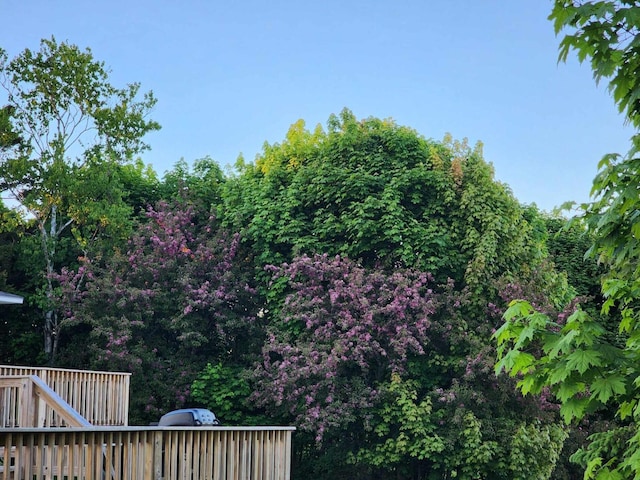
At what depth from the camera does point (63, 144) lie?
2103cm

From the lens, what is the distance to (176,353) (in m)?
20.7

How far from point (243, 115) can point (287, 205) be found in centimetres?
758

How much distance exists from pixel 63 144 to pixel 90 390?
9.37 m

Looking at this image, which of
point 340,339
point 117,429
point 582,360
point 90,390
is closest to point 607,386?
point 582,360

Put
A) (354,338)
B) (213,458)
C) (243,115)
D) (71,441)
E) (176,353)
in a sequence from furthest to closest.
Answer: (243,115)
(176,353)
(354,338)
(213,458)
(71,441)

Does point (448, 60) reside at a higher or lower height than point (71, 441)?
higher

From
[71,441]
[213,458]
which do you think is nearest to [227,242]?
[213,458]

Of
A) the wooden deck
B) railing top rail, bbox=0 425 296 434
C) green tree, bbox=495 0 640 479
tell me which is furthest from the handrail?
green tree, bbox=495 0 640 479

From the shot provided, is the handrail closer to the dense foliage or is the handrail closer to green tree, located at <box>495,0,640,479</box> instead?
green tree, located at <box>495,0,640,479</box>

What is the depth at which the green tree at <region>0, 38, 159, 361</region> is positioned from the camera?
20.5 meters

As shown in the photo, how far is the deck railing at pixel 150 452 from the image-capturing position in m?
6.64

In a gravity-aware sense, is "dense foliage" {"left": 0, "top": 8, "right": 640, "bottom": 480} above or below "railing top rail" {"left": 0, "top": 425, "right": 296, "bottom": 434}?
above

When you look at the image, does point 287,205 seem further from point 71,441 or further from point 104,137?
point 71,441

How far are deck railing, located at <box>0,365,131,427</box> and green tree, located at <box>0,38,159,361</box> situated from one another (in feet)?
22.6
